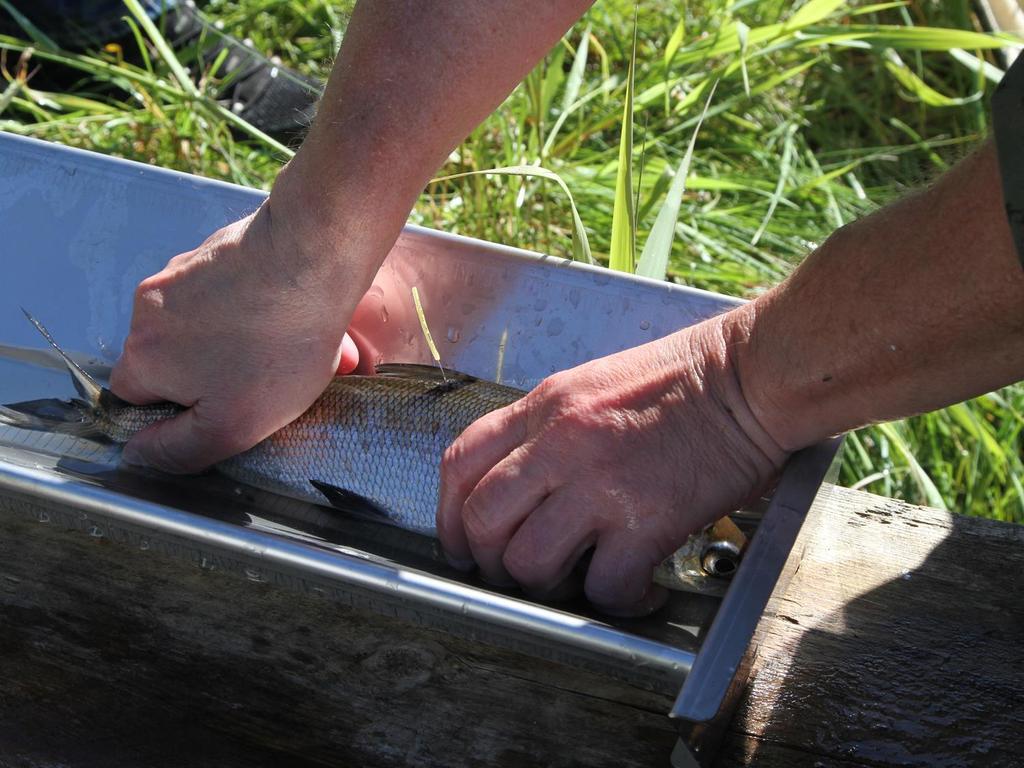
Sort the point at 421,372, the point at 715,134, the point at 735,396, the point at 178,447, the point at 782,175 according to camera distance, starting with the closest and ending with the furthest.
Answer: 1. the point at 735,396
2. the point at 178,447
3. the point at 421,372
4. the point at 782,175
5. the point at 715,134

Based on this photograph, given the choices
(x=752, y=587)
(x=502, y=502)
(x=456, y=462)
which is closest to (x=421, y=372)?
(x=456, y=462)

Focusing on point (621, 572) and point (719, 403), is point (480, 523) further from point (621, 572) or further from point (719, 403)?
point (719, 403)

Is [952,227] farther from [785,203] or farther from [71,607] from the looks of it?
[785,203]

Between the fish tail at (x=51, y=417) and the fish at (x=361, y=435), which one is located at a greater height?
the fish at (x=361, y=435)

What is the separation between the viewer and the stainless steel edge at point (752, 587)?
34.8 inches

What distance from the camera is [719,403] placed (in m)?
1.12

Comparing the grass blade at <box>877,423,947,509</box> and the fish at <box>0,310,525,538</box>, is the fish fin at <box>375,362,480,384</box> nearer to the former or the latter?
the fish at <box>0,310,525,538</box>

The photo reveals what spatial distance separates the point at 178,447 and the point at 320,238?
0.37 meters

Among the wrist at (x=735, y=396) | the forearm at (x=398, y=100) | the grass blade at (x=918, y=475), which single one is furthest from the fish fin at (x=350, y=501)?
the grass blade at (x=918, y=475)

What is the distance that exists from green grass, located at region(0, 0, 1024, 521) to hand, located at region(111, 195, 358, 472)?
901mm

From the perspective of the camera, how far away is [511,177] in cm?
252

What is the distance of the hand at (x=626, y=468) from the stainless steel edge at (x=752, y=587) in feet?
0.16

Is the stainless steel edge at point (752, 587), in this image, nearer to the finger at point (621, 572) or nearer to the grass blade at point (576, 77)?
the finger at point (621, 572)

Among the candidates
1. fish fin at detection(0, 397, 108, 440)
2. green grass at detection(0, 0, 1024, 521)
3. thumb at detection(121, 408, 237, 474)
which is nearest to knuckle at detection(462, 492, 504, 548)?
thumb at detection(121, 408, 237, 474)
